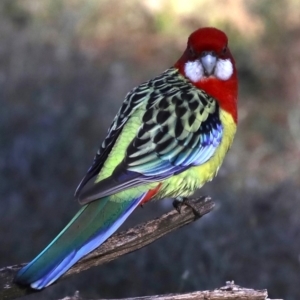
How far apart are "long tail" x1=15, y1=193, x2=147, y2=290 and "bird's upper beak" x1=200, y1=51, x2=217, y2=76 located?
92cm

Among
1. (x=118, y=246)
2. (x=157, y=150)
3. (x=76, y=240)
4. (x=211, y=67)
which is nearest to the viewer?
(x=76, y=240)

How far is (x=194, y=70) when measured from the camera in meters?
3.80

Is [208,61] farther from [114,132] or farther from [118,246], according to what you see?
[118,246]

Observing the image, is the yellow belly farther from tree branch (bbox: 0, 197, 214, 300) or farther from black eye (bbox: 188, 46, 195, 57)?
black eye (bbox: 188, 46, 195, 57)

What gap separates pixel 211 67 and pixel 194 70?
0.34ft

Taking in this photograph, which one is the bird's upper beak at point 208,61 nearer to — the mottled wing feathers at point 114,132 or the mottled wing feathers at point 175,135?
the mottled wing feathers at point 175,135

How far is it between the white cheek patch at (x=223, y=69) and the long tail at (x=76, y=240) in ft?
3.17

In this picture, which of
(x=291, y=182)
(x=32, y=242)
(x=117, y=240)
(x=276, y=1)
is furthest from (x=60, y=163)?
(x=276, y=1)

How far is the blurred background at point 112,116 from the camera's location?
4.95 meters

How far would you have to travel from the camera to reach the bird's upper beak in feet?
12.3

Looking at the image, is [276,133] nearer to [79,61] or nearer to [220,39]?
[79,61]

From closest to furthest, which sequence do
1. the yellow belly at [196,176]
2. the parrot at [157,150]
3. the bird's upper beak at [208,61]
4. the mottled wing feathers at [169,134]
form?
the parrot at [157,150] < the mottled wing feathers at [169,134] < the yellow belly at [196,176] < the bird's upper beak at [208,61]

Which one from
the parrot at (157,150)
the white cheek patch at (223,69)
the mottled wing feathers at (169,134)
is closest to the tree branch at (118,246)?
the parrot at (157,150)

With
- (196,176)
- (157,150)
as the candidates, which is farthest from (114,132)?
(196,176)
